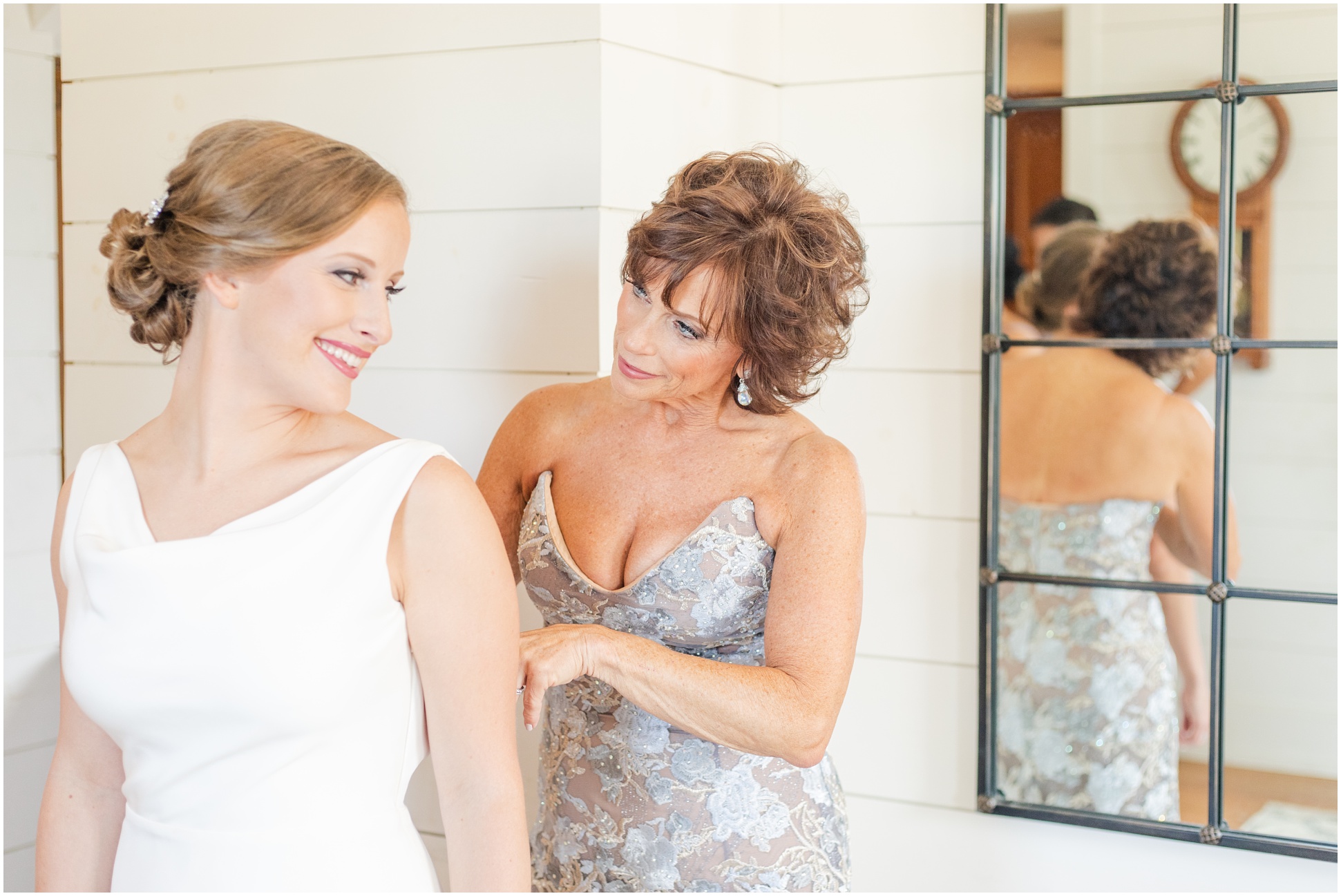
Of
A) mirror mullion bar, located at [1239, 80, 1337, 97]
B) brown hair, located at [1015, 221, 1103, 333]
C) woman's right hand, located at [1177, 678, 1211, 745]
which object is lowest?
woman's right hand, located at [1177, 678, 1211, 745]

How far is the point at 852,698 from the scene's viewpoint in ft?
8.32

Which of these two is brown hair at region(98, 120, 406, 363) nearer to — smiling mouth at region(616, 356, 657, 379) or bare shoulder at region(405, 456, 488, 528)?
bare shoulder at region(405, 456, 488, 528)

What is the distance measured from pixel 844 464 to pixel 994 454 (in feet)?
2.79

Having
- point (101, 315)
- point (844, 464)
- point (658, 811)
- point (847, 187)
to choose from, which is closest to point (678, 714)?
point (658, 811)

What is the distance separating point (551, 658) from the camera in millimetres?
1418

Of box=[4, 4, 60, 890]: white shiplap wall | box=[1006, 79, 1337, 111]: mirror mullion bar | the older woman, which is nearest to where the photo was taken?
the older woman

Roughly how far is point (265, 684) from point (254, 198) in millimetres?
489

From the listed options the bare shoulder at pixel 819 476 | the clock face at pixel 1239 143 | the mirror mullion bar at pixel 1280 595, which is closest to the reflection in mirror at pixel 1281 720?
the mirror mullion bar at pixel 1280 595

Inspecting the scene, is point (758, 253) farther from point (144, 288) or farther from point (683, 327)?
point (144, 288)

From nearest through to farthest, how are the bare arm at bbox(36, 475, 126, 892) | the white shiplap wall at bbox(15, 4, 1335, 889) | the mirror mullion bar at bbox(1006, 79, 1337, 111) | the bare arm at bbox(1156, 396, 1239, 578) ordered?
the bare arm at bbox(36, 475, 126, 892) < the white shiplap wall at bbox(15, 4, 1335, 889) < the mirror mullion bar at bbox(1006, 79, 1337, 111) < the bare arm at bbox(1156, 396, 1239, 578)

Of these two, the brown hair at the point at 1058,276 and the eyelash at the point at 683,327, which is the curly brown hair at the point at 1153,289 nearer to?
the brown hair at the point at 1058,276

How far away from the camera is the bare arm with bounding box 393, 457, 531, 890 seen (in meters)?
1.25

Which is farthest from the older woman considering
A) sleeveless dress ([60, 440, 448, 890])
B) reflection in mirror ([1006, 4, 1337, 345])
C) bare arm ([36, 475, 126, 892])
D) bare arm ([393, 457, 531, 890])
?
reflection in mirror ([1006, 4, 1337, 345])

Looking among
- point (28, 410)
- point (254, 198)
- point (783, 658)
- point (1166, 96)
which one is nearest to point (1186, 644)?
point (1166, 96)
